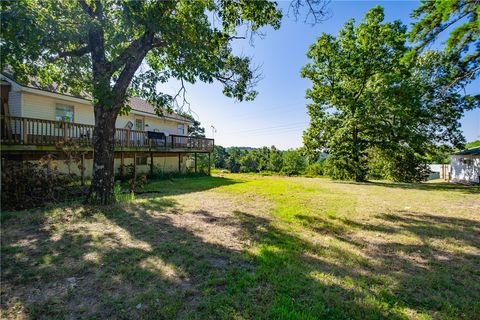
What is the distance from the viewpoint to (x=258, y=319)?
2352mm

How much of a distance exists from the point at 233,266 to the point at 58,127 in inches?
438

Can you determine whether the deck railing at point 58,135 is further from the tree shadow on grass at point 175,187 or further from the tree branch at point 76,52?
the tree branch at point 76,52

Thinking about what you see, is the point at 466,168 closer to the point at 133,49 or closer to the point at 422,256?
the point at 422,256

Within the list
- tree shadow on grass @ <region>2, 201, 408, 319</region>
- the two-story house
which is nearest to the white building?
the two-story house

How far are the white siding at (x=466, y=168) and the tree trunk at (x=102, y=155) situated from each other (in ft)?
94.4

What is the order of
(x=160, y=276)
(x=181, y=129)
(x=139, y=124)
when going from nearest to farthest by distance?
(x=160, y=276) < (x=139, y=124) < (x=181, y=129)

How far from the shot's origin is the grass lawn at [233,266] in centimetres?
255

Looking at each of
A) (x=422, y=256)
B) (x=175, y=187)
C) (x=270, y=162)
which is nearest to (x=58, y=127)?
(x=175, y=187)

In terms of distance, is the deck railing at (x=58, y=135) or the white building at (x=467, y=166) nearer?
the deck railing at (x=58, y=135)

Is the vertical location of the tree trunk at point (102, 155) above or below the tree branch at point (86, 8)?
below

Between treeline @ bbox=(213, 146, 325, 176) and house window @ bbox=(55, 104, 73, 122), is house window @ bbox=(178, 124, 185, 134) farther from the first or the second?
treeline @ bbox=(213, 146, 325, 176)

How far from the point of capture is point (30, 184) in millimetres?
6836

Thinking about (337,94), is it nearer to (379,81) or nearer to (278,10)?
(379,81)

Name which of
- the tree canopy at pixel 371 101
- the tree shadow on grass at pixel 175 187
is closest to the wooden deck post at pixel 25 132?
the tree shadow on grass at pixel 175 187
